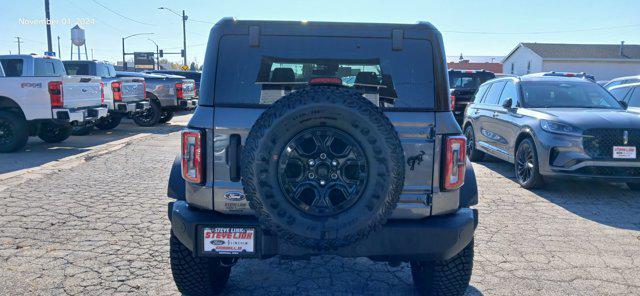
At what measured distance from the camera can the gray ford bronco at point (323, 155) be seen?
2.49 m

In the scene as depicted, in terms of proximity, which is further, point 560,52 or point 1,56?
point 560,52

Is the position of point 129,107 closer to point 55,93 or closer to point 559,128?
point 55,93

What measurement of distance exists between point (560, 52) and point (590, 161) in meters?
47.9

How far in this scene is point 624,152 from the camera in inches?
241

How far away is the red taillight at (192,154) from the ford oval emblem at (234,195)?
0.61ft

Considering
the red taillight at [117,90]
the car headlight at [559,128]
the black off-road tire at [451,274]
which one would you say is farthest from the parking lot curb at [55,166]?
the car headlight at [559,128]

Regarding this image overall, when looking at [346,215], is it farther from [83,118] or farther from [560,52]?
[560,52]

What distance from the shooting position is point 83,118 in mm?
10344

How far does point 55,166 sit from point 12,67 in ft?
10.3

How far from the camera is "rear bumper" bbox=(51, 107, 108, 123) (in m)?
9.85

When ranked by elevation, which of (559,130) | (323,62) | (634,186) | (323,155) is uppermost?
(323,62)

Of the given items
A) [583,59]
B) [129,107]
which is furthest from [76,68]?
[583,59]

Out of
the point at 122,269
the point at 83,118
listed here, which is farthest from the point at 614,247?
the point at 83,118

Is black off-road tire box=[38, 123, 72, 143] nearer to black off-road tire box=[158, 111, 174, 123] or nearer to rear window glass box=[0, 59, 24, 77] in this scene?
rear window glass box=[0, 59, 24, 77]
